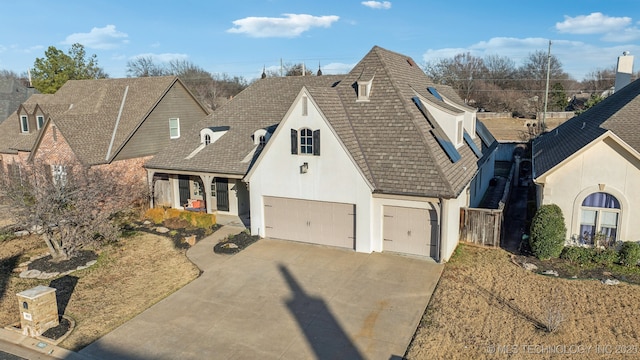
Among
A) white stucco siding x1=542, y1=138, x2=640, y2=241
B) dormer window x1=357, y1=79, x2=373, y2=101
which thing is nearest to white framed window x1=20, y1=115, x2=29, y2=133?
dormer window x1=357, y1=79, x2=373, y2=101

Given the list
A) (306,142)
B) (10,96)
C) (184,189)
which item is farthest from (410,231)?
(10,96)

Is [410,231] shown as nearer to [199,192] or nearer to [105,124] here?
[199,192]

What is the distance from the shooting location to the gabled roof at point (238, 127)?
846 inches

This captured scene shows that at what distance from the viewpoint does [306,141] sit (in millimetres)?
17344

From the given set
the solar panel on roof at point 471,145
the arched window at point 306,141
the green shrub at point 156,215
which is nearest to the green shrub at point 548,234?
the solar panel on roof at point 471,145

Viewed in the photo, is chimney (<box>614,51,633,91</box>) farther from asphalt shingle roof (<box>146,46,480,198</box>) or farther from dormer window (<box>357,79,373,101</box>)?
dormer window (<box>357,79,373,101</box>)

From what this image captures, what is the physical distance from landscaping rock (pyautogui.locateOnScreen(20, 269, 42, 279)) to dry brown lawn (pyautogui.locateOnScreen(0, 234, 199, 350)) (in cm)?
19

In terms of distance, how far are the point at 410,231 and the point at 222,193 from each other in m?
10.9

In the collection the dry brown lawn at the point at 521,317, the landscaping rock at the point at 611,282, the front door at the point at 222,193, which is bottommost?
the dry brown lawn at the point at 521,317

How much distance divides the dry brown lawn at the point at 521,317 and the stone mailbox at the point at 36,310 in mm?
9421

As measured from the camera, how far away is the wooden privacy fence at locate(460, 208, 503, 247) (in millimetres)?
17219

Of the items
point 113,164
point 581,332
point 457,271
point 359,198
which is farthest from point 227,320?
point 113,164

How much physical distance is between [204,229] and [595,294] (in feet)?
51.2

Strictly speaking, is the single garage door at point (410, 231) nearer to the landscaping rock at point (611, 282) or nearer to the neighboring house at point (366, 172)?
the neighboring house at point (366, 172)
